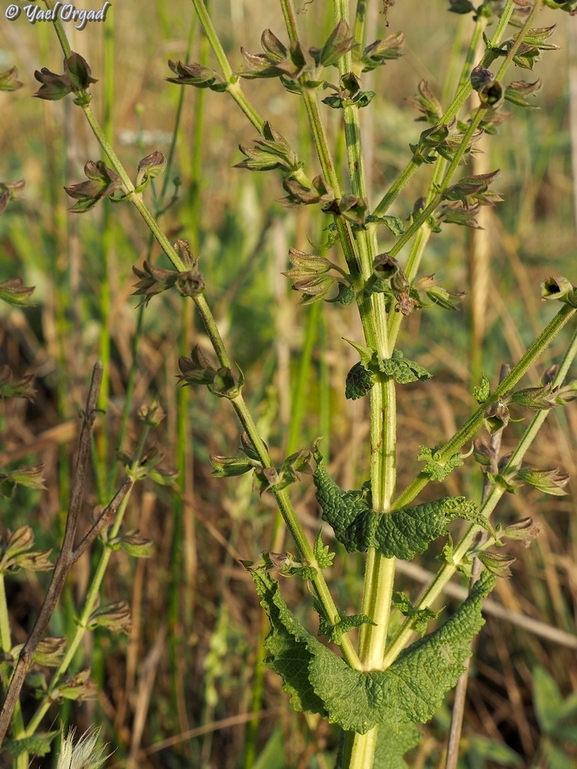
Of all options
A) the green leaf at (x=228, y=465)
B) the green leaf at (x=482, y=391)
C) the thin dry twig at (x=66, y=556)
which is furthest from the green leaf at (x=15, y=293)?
the green leaf at (x=482, y=391)

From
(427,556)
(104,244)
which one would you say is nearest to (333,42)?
(104,244)

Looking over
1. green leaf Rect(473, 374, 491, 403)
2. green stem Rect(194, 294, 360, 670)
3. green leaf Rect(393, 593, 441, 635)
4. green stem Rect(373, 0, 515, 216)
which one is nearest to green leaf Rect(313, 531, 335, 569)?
green stem Rect(194, 294, 360, 670)

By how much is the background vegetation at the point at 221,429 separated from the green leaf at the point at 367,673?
0.10 metres

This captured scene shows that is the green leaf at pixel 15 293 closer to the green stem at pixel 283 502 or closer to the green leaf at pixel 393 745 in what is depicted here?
the green stem at pixel 283 502

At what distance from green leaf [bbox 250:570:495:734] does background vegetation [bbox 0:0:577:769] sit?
0.10 m

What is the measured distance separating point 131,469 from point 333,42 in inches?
21.3

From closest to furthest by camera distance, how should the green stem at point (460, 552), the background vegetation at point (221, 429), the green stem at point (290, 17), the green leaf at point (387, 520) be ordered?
the green stem at point (290, 17) < the green leaf at point (387, 520) < the green stem at point (460, 552) < the background vegetation at point (221, 429)

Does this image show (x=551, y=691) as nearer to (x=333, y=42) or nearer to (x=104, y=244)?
(x=104, y=244)

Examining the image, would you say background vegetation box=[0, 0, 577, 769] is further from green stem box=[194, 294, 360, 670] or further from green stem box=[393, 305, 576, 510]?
green stem box=[393, 305, 576, 510]

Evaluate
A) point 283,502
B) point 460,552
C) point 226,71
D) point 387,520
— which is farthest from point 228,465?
point 226,71

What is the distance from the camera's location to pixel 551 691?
1.82m

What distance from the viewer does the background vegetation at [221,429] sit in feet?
5.51

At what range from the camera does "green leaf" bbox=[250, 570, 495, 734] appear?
0.86m

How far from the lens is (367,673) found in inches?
36.5
